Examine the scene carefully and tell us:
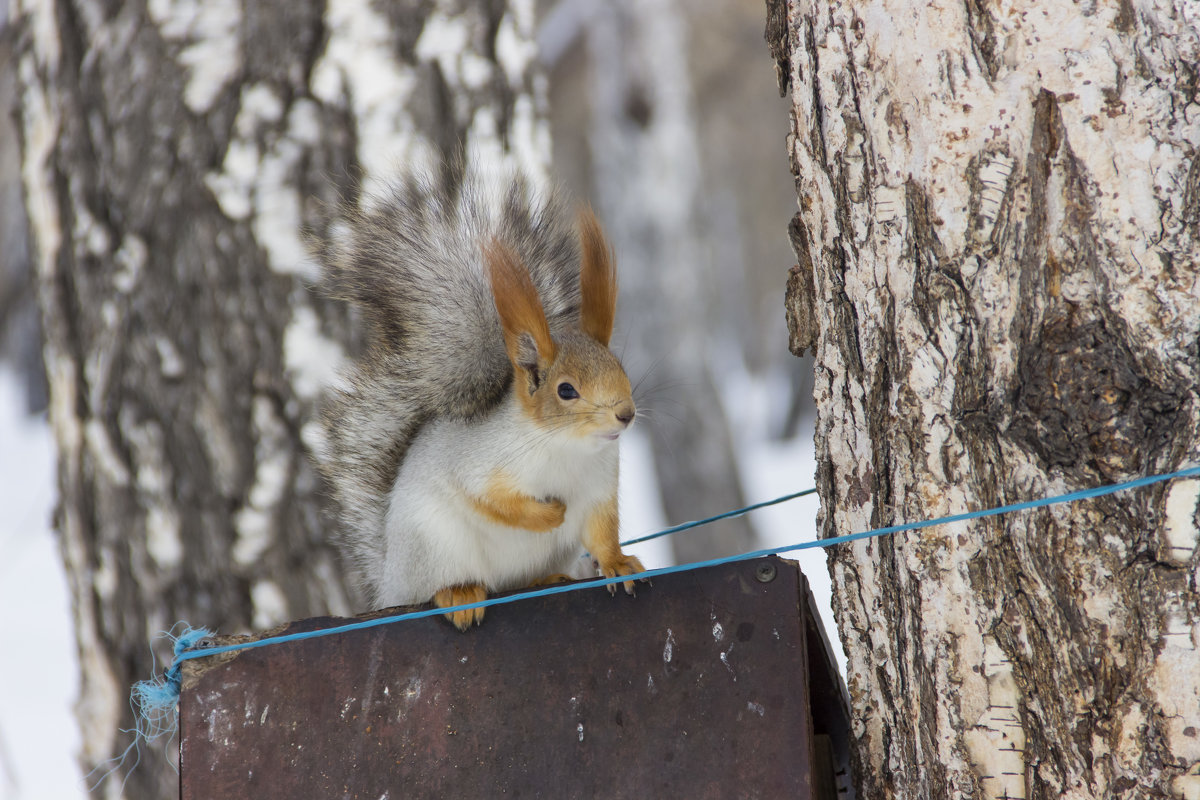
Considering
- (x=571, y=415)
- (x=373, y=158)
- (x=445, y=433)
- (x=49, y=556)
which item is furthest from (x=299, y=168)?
(x=49, y=556)

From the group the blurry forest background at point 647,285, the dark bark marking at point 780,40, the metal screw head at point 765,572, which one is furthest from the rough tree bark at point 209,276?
the metal screw head at point 765,572

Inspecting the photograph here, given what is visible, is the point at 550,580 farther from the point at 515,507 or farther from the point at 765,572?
the point at 765,572

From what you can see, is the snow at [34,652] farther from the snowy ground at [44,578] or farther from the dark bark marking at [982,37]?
the dark bark marking at [982,37]

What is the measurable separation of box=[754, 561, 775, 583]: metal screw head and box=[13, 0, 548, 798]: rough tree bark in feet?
2.69

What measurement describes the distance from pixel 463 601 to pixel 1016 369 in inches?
20.7

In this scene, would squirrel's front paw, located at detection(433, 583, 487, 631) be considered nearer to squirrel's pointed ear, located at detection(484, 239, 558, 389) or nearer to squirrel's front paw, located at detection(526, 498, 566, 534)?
squirrel's front paw, located at detection(526, 498, 566, 534)

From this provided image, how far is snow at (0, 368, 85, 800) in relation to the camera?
247 centimetres

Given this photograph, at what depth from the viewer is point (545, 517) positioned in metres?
1.09

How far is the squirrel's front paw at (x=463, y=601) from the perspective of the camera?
38.3 inches

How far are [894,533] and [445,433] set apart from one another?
0.50 meters

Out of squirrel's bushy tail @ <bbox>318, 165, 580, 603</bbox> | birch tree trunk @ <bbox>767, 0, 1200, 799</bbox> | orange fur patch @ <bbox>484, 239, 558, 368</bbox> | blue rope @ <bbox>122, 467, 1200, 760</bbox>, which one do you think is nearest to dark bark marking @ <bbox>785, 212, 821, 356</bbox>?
birch tree trunk @ <bbox>767, 0, 1200, 799</bbox>

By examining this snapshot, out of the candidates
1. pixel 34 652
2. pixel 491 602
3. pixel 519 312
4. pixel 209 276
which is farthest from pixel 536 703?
pixel 34 652

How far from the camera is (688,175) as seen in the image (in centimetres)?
395

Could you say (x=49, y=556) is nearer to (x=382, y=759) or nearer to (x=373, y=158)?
(x=373, y=158)
